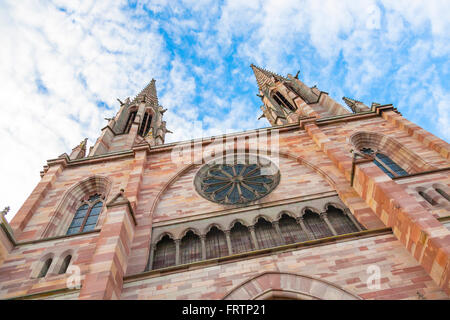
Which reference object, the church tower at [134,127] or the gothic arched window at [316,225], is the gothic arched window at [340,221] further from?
the church tower at [134,127]

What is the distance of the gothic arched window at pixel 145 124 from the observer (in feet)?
78.7

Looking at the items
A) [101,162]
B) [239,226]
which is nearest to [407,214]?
[239,226]

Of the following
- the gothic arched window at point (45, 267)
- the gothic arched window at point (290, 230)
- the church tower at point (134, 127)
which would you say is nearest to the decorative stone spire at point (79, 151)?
the church tower at point (134, 127)

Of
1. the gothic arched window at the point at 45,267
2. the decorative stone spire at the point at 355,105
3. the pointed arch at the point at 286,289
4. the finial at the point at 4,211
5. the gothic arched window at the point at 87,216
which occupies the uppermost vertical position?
the decorative stone spire at the point at 355,105

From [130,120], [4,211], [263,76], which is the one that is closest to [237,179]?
[4,211]

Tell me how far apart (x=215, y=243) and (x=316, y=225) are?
10.3ft

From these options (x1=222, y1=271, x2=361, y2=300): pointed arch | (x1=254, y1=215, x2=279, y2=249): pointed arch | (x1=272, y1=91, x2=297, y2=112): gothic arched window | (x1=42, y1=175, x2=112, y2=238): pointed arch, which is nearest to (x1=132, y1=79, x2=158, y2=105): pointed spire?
(x1=272, y1=91, x2=297, y2=112): gothic arched window

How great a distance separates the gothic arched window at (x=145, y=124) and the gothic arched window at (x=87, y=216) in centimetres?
1074

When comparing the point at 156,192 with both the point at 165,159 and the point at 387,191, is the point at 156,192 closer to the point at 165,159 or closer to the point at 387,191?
the point at 165,159

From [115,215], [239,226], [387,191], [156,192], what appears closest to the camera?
[387,191]

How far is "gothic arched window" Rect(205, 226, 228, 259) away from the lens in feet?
29.9

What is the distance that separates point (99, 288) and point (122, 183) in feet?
22.4

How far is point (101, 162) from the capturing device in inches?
591

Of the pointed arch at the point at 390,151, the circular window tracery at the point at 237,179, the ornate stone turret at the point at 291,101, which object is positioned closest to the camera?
the circular window tracery at the point at 237,179
